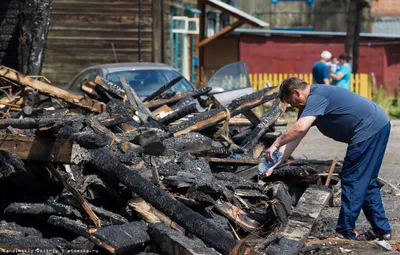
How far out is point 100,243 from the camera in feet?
20.3

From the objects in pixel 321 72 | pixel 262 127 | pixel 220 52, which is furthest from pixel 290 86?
pixel 220 52

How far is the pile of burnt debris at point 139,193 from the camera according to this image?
646 centimetres

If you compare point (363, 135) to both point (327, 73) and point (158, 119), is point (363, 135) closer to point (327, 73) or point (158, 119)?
point (158, 119)

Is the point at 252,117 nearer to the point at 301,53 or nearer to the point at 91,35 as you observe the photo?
the point at 91,35

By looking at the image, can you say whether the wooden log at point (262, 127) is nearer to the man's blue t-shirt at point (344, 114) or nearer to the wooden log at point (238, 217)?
the wooden log at point (238, 217)

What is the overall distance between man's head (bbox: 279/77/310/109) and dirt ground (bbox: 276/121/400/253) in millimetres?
1264

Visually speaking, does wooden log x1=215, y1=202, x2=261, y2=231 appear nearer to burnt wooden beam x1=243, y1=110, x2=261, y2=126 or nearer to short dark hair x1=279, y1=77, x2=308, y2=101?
short dark hair x1=279, y1=77, x2=308, y2=101

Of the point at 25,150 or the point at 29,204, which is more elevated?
the point at 25,150

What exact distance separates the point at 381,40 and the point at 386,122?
25.5 m

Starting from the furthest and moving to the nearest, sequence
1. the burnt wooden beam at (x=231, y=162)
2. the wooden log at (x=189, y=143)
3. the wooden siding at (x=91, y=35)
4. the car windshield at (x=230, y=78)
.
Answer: the wooden siding at (x=91, y=35) < the car windshield at (x=230, y=78) < the burnt wooden beam at (x=231, y=162) < the wooden log at (x=189, y=143)

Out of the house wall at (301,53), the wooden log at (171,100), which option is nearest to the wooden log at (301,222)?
the wooden log at (171,100)

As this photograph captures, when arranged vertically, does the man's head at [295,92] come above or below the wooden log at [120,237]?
above

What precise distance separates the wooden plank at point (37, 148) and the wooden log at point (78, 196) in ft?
0.73

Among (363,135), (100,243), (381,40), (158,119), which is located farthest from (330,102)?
(381,40)
